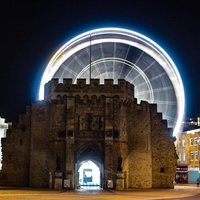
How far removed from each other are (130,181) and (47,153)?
29.0 ft

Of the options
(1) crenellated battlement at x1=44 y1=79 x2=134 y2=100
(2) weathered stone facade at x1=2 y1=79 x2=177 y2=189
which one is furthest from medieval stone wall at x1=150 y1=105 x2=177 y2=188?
(1) crenellated battlement at x1=44 y1=79 x2=134 y2=100

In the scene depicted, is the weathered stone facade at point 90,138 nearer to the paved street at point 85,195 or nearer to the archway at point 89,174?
the paved street at point 85,195

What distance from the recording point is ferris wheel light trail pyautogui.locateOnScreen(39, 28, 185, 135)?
5194 cm

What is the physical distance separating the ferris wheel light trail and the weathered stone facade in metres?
5.60

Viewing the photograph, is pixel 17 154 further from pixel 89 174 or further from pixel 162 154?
pixel 162 154

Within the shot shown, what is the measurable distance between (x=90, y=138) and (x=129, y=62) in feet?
52.6

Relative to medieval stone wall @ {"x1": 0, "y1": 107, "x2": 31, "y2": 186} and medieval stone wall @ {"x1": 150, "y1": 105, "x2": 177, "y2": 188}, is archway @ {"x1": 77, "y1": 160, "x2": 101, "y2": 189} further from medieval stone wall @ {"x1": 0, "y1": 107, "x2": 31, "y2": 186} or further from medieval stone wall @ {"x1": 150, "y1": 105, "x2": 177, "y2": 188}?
medieval stone wall @ {"x1": 150, "y1": 105, "x2": 177, "y2": 188}

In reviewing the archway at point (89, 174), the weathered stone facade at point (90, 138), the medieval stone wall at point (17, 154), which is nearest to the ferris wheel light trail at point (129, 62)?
the weathered stone facade at point (90, 138)

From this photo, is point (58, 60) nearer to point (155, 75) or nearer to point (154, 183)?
point (155, 75)

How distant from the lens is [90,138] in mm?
42969

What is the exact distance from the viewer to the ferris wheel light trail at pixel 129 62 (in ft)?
170

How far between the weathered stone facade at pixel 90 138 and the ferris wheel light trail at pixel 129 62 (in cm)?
560

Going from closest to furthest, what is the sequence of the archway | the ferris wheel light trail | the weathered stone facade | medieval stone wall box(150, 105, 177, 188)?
the weathered stone facade, medieval stone wall box(150, 105, 177, 188), the ferris wheel light trail, the archway

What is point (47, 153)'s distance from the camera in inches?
1761
